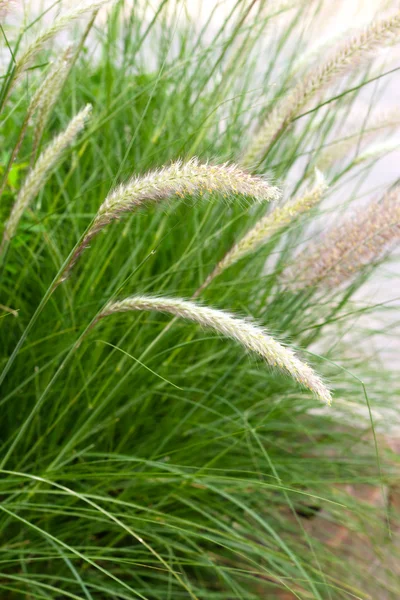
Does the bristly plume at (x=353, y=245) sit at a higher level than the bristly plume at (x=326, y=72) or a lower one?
lower

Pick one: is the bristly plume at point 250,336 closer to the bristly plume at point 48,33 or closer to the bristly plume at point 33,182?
the bristly plume at point 33,182

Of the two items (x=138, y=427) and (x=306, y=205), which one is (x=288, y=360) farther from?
(x=138, y=427)

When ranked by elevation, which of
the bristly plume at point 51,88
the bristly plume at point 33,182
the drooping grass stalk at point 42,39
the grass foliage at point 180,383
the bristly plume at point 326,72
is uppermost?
the bristly plume at point 326,72

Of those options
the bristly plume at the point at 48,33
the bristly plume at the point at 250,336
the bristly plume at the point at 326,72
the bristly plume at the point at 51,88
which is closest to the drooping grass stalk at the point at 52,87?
the bristly plume at the point at 51,88

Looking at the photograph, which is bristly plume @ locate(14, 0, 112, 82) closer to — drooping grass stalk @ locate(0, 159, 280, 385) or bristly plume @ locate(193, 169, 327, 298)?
drooping grass stalk @ locate(0, 159, 280, 385)

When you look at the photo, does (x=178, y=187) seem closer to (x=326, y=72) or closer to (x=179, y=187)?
(x=179, y=187)

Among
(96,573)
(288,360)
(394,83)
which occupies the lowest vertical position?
(96,573)

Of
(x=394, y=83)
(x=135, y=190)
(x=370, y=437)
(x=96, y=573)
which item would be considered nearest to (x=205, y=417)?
(x=96, y=573)

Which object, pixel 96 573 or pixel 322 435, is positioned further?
pixel 322 435
